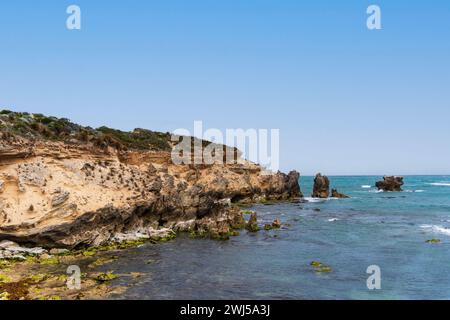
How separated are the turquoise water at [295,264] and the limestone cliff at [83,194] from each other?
4891mm

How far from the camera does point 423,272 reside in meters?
35.4

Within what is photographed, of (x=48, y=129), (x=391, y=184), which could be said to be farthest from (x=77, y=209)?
(x=391, y=184)

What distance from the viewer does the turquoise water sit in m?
29.6

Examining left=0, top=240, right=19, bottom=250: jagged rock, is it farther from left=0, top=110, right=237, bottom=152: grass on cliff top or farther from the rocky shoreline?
left=0, top=110, right=237, bottom=152: grass on cliff top

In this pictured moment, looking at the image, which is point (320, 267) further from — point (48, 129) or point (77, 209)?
point (48, 129)

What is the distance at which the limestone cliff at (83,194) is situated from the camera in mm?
39750

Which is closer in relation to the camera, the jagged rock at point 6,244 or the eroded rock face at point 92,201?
the jagged rock at point 6,244

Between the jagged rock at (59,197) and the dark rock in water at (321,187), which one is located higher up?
the jagged rock at (59,197)

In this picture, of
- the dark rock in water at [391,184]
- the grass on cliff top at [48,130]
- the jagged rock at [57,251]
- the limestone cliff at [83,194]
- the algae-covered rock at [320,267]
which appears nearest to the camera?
the algae-covered rock at [320,267]

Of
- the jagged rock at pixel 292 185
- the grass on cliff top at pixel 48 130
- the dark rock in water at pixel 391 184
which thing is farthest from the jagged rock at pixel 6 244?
the dark rock in water at pixel 391 184

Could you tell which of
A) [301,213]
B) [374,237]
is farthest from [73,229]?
[301,213]

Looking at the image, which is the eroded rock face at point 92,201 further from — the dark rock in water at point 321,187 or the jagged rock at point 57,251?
the dark rock in water at point 321,187
